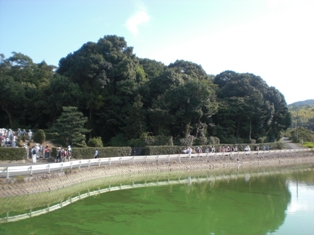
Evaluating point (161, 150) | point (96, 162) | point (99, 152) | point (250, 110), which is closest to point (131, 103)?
point (161, 150)

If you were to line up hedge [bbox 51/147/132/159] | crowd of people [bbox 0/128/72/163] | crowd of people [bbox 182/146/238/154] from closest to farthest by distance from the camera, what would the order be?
1. crowd of people [bbox 0/128/72/163]
2. hedge [bbox 51/147/132/159]
3. crowd of people [bbox 182/146/238/154]

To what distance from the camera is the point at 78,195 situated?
17.0 meters

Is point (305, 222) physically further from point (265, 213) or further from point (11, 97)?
point (11, 97)

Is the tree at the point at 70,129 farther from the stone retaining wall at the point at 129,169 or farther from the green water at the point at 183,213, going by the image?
the green water at the point at 183,213

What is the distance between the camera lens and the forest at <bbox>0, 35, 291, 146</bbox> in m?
37.3

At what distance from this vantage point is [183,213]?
13.9 m

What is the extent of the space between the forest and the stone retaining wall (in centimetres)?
511

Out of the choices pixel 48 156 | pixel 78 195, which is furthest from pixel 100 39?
pixel 78 195

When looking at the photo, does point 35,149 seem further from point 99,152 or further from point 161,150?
point 161,150

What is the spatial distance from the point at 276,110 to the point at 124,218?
1725 inches

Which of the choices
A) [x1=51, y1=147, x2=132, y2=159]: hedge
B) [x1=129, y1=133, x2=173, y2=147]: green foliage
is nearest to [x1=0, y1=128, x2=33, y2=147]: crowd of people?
[x1=51, y1=147, x2=132, y2=159]: hedge

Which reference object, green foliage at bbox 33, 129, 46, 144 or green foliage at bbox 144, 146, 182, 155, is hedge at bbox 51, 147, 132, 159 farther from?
green foliage at bbox 33, 129, 46, 144

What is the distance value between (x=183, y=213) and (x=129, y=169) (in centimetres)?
1174

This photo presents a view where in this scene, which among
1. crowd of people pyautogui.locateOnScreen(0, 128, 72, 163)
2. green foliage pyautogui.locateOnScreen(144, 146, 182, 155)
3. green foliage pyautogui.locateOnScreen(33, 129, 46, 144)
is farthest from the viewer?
green foliage pyautogui.locateOnScreen(144, 146, 182, 155)
